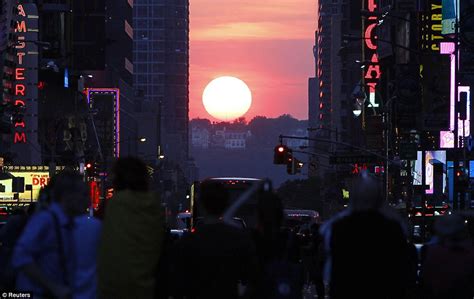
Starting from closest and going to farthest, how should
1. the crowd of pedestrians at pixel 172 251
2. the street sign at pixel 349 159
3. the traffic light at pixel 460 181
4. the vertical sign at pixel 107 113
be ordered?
the crowd of pedestrians at pixel 172 251 → the traffic light at pixel 460 181 → the street sign at pixel 349 159 → the vertical sign at pixel 107 113

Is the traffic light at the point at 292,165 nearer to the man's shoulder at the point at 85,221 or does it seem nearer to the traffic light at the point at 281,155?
the traffic light at the point at 281,155

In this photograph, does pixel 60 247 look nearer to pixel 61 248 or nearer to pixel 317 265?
pixel 61 248

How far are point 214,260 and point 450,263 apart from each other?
2792 mm

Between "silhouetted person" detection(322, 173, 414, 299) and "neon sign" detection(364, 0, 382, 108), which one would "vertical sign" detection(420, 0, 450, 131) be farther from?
"silhouetted person" detection(322, 173, 414, 299)

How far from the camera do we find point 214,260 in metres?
12.5

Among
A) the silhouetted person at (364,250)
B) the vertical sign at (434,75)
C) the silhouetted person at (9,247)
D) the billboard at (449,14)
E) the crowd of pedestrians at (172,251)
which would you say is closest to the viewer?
the crowd of pedestrians at (172,251)

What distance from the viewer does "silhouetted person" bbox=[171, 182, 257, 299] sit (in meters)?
12.5

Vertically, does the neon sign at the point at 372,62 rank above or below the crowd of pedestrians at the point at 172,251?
above

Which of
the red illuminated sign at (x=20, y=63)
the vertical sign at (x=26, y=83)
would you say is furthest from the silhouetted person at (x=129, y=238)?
the red illuminated sign at (x=20, y=63)

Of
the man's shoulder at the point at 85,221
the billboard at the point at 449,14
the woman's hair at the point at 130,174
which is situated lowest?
the man's shoulder at the point at 85,221

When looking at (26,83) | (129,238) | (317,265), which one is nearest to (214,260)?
(129,238)

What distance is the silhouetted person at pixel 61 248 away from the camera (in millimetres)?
11539

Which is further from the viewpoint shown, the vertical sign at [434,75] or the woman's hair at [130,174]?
the vertical sign at [434,75]

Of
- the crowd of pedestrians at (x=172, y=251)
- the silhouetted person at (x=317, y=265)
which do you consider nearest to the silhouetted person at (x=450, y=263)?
the crowd of pedestrians at (x=172, y=251)
